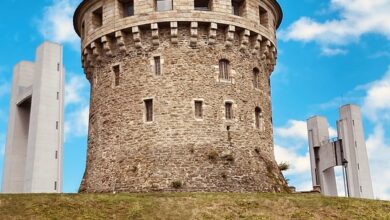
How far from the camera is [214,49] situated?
1189 inches

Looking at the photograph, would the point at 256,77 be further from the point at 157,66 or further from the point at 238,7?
the point at 157,66

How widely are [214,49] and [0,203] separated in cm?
1479

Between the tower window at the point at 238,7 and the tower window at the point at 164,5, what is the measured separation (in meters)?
4.02

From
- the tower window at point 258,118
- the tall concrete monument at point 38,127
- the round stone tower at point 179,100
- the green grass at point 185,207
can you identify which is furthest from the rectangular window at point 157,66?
the green grass at point 185,207

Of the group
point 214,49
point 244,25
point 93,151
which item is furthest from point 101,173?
point 244,25

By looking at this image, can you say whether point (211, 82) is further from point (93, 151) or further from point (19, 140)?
point (19, 140)

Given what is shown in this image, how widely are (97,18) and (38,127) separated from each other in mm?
8168

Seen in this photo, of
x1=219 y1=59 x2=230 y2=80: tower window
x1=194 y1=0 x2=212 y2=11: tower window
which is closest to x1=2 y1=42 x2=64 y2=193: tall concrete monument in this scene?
x1=194 y1=0 x2=212 y2=11: tower window

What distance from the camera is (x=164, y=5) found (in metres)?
30.6

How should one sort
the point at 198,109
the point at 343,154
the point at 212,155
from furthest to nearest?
1. the point at 343,154
2. the point at 198,109
3. the point at 212,155

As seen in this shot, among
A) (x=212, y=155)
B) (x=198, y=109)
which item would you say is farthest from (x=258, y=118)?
(x=212, y=155)

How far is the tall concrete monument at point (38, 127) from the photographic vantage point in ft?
94.7

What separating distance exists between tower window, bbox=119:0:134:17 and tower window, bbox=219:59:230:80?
20.6 ft

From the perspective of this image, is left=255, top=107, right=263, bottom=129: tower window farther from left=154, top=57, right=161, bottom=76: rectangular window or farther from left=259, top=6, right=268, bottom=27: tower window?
left=154, top=57, right=161, bottom=76: rectangular window
